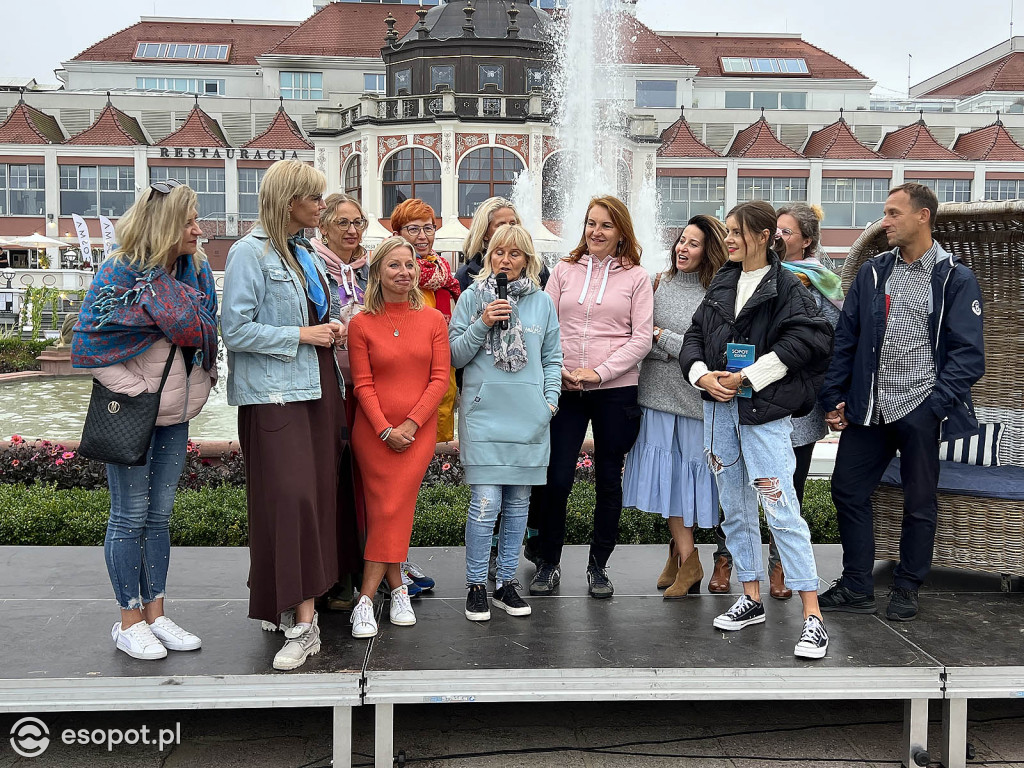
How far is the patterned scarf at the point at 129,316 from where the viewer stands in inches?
140

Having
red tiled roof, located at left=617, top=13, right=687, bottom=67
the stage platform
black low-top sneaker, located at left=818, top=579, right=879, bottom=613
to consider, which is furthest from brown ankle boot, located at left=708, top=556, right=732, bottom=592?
red tiled roof, located at left=617, top=13, right=687, bottom=67

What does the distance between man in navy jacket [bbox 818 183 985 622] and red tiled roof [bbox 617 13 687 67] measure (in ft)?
178

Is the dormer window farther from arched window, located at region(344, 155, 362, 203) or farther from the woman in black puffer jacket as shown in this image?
the woman in black puffer jacket

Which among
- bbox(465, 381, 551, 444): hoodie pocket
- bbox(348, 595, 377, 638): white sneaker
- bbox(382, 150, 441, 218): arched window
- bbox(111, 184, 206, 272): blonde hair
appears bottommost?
bbox(348, 595, 377, 638): white sneaker

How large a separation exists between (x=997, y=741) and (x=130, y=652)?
3525mm

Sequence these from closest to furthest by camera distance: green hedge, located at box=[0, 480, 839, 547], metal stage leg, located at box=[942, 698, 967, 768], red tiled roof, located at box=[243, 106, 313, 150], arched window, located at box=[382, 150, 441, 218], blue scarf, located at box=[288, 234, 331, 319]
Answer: metal stage leg, located at box=[942, 698, 967, 768]
blue scarf, located at box=[288, 234, 331, 319]
green hedge, located at box=[0, 480, 839, 547]
arched window, located at box=[382, 150, 441, 218]
red tiled roof, located at box=[243, 106, 313, 150]

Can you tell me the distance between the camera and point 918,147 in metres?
46.7

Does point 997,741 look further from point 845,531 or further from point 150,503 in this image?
point 150,503

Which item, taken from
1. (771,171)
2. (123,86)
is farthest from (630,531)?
(123,86)

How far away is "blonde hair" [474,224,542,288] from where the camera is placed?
430 cm

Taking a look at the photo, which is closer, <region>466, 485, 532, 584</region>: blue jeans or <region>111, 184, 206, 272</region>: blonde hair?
<region>111, 184, 206, 272</region>: blonde hair

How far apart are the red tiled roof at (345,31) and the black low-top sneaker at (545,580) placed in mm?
54919

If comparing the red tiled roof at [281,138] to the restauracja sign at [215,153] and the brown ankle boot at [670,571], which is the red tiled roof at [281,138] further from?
the brown ankle boot at [670,571]

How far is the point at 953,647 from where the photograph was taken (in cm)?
385
